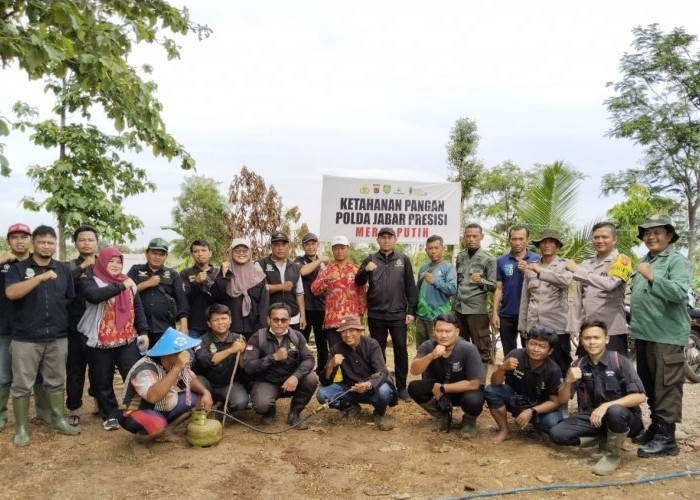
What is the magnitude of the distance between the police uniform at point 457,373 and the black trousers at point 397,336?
0.74 m

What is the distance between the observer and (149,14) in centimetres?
455

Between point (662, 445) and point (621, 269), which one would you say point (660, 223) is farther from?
point (662, 445)

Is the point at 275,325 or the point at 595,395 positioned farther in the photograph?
the point at 275,325

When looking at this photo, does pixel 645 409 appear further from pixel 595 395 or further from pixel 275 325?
pixel 275 325

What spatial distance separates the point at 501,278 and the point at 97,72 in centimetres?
399

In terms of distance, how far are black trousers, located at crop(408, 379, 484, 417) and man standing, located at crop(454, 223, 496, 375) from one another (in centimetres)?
112

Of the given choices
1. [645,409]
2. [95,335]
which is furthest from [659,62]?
[95,335]

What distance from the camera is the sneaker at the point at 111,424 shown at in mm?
4876

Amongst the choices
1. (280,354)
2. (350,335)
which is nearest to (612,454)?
(350,335)

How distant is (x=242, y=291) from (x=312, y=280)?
0.89 m

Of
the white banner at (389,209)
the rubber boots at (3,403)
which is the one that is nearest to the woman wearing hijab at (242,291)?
the white banner at (389,209)

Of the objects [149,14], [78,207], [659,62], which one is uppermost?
[659,62]

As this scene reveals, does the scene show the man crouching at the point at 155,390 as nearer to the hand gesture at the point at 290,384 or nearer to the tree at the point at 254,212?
the hand gesture at the point at 290,384

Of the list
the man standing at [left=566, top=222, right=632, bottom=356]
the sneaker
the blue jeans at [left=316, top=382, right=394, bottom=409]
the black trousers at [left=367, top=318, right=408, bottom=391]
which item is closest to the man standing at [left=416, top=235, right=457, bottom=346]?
the black trousers at [left=367, top=318, right=408, bottom=391]
